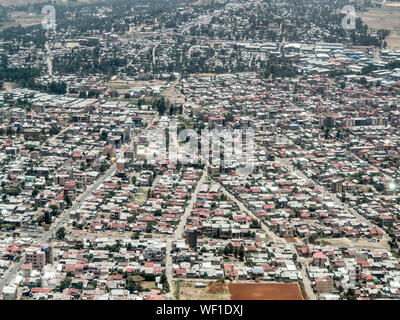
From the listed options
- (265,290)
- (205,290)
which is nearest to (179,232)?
(205,290)

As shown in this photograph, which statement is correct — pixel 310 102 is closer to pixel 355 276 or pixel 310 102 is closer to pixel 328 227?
pixel 328 227

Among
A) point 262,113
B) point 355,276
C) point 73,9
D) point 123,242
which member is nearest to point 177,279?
point 123,242

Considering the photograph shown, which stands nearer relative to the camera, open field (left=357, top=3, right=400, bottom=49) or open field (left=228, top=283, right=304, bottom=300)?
open field (left=228, top=283, right=304, bottom=300)

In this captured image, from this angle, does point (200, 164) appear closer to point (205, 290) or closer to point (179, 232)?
point (179, 232)

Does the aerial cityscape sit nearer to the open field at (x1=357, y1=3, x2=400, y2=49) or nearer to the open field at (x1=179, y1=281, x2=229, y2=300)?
the open field at (x1=179, y1=281, x2=229, y2=300)

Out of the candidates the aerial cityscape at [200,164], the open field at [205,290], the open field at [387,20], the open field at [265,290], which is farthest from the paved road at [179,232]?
the open field at [387,20]

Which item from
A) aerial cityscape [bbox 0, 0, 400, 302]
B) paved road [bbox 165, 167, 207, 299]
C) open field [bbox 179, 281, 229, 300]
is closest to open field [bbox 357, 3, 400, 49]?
aerial cityscape [bbox 0, 0, 400, 302]
